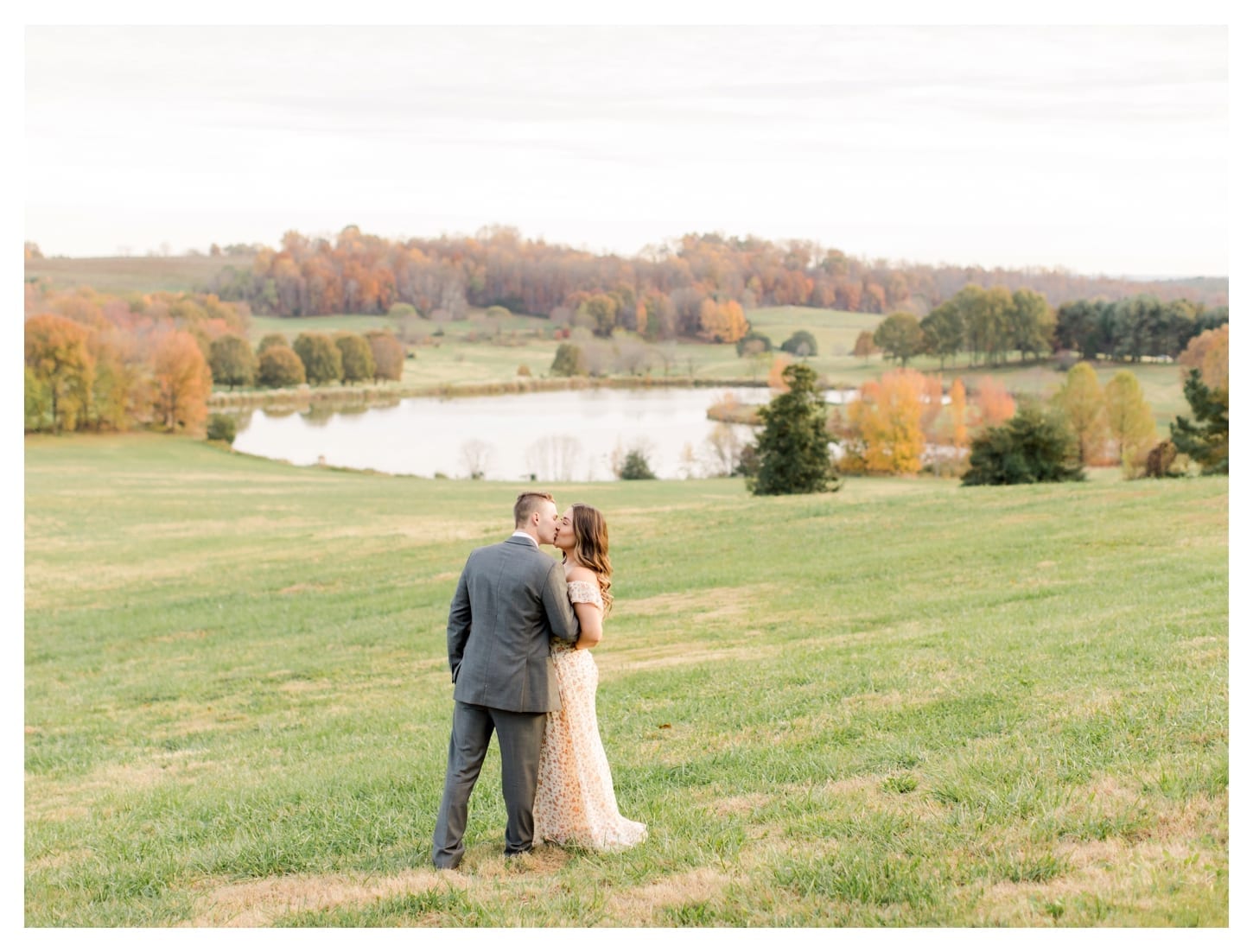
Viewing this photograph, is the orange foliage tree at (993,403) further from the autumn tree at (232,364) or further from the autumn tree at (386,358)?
the autumn tree at (232,364)

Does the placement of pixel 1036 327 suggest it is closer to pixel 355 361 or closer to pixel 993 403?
pixel 993 403

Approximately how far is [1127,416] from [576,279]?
99.3 meters

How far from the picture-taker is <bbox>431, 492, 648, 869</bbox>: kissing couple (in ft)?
22.9

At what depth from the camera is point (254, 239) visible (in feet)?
618

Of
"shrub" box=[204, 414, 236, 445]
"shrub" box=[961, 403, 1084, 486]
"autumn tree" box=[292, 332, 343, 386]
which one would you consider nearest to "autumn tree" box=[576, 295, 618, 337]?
"autumn tree" box=[292, 332, 343, 386]

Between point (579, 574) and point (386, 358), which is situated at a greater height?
point (386, 358)

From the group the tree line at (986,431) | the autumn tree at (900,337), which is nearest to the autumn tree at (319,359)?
the tree line at (986,431)

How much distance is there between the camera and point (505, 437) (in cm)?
9362

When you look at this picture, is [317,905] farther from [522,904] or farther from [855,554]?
[855,554]

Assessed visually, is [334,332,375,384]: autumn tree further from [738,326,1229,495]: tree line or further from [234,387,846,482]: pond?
[738,326,1229,495]: tree line

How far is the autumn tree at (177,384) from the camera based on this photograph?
85.7 metres

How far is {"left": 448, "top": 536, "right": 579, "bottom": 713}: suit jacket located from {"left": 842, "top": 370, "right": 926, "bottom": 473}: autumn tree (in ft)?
239

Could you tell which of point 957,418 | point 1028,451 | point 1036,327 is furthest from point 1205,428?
point 1036,327

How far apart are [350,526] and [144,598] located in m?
11.1
